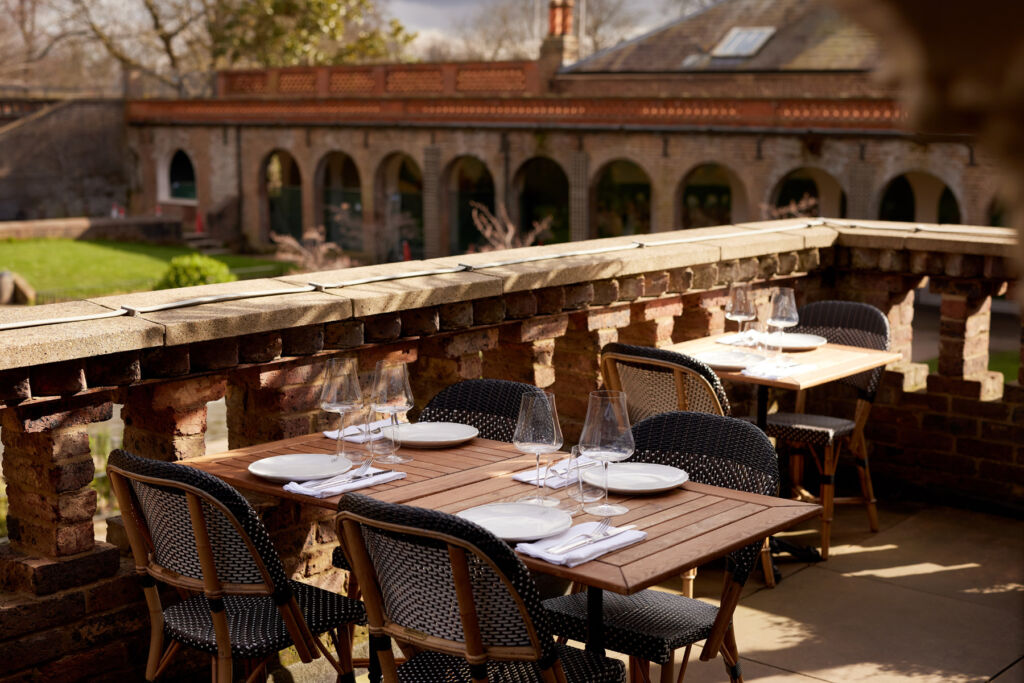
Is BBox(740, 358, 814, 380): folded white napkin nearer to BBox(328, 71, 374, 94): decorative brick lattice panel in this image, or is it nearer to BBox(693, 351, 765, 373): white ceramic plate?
BBox(693, 351, 765, 373): white ceramic plate

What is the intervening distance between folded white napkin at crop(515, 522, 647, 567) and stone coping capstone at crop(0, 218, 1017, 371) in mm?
1343

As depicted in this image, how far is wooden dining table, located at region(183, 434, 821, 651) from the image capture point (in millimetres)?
2779

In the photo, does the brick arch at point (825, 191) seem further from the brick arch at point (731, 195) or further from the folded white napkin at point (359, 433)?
the folded white napkin at point (359, 433)

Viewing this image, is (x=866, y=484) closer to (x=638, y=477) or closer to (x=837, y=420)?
(x=837, y=420)

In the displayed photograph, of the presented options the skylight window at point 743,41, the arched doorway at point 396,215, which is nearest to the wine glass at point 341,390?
the skylight window at point 743,41

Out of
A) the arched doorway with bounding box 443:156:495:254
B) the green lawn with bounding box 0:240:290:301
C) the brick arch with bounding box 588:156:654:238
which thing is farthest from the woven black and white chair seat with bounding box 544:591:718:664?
the arched doorway with bounding box 443:156:495:254

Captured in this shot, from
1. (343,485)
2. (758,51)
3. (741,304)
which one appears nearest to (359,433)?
(343,485)

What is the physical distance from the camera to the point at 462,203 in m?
29.3

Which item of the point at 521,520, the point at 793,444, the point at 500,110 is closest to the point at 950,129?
the point at 521,520

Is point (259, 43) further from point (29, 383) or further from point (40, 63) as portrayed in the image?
point (29, 383)

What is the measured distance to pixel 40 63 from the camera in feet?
155

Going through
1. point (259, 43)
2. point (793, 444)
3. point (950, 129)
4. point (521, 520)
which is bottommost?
point (793, 444)

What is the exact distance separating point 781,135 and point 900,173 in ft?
7.32

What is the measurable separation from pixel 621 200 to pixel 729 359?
70.9ft
